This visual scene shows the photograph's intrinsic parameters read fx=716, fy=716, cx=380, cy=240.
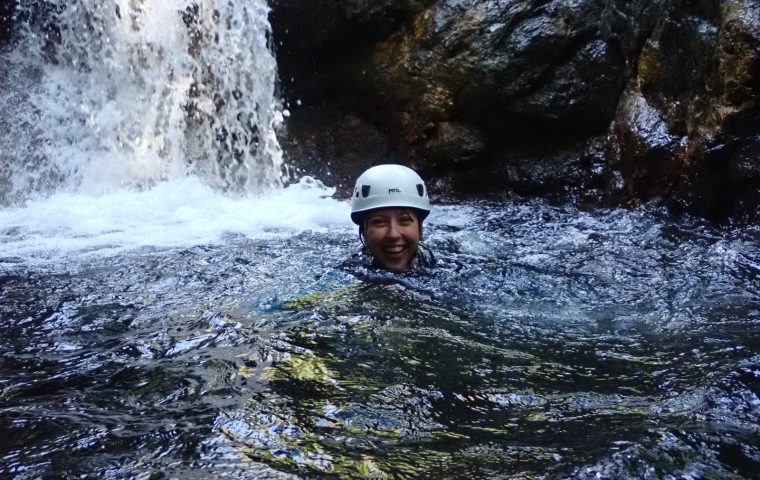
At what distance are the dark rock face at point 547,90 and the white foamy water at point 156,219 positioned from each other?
1.60 metres

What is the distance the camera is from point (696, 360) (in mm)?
3012

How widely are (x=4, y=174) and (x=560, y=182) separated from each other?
293 inches

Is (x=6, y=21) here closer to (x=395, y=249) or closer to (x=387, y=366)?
(x=395, y=249)

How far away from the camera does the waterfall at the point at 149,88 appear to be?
10.3 meters

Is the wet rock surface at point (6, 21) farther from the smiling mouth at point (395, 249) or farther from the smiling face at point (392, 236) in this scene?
the smiling mouth at point (395, 249)

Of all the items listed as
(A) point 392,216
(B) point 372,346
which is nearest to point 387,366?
(B) point 372,346

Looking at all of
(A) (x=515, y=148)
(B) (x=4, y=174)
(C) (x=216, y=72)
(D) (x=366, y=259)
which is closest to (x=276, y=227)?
(D) (x=366, y=259)

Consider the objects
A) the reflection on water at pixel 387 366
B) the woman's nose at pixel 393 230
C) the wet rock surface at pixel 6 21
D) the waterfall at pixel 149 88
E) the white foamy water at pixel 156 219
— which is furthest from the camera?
the waterfall at pixel 149 88

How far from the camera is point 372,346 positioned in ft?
10.9

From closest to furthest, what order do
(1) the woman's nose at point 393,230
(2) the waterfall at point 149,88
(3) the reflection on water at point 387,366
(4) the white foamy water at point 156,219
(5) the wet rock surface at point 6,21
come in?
(3) the reflection on water at point 387,366, (1) the woman's nose at point 393,230, (4) the white foamy water at point 156,219, (5) the wet rock surface at point 6,21, (2) the waterfall at point 149,88

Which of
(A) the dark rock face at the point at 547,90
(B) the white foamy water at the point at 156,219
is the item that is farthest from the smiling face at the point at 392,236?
(A) the dark rock face at the point at 547,90

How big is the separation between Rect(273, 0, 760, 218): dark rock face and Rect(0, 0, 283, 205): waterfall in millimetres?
674

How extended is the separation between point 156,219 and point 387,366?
5413 mm

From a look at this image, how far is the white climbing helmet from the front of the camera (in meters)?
4.96
